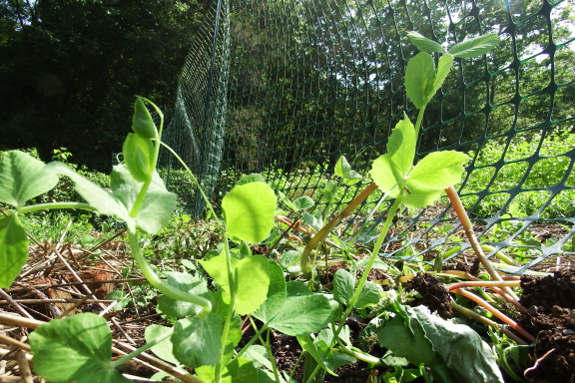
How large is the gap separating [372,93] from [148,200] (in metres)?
1.25

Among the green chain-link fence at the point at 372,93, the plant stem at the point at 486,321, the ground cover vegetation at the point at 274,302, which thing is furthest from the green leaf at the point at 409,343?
the green chain-link fence at the point at 372,93

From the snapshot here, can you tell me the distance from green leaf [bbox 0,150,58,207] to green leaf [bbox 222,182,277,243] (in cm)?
9

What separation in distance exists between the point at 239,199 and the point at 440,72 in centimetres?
16

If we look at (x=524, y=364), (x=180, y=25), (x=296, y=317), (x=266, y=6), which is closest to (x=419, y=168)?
(x=296, y=317)

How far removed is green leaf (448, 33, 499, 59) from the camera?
27 cm

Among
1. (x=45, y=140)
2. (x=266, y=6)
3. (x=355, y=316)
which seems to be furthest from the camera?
(x=45, y=140)

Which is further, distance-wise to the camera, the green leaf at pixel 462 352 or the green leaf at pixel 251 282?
the green leaf at pixel 462 352

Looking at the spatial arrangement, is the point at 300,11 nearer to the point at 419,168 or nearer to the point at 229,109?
the point at 229,109

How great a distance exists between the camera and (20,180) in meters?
0.19

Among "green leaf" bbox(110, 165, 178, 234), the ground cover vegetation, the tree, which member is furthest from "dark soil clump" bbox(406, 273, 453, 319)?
the tree

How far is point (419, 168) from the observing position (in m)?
0.26

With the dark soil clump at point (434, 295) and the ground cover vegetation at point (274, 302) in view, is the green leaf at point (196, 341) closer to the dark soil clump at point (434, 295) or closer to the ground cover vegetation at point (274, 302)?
the ground cover vegetation at point (274, 302)

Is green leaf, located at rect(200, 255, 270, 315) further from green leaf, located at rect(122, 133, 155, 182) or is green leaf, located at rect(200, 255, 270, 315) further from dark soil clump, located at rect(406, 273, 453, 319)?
dark soil clump, located at rect(406, 273, 453, 319)

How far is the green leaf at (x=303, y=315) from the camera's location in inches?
9.5
